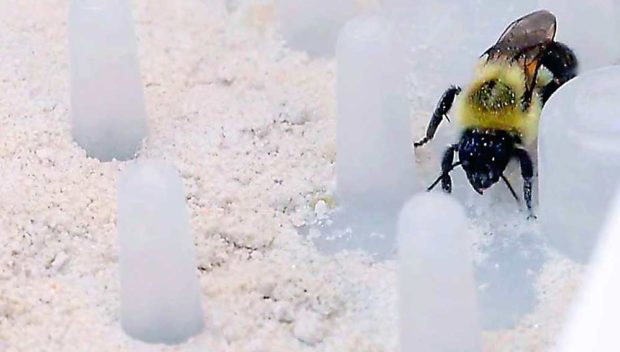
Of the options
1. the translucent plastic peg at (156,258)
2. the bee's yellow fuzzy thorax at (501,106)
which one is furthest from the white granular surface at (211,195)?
the bee's yellow fuzzy thorax at (501,106)

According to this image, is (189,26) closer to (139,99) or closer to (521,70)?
(139,99)

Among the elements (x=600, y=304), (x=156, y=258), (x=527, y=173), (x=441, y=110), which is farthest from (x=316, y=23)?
(x=600, y=304)

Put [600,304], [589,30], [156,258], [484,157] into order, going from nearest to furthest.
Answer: [600,304], [156,258], [484,157], [589,30]

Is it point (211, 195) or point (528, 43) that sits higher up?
point (528, 43)

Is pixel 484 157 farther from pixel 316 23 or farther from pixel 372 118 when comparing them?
pixel 316 23

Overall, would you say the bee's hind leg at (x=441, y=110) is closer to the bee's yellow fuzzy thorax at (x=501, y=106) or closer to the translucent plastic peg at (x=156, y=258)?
the bee's yellow fuzzy thorax at (x=501, y=106)

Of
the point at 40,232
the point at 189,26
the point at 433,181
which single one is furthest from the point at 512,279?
the point at 189,26

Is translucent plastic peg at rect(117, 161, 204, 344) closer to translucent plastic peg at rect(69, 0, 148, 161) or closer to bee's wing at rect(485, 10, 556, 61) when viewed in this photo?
translucent plastic peg at rect(69, 0, 148, 161)
